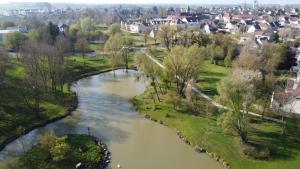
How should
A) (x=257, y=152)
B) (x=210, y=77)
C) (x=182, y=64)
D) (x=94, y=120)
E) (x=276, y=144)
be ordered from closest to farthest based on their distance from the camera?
(x=257, y=152), (x=276, y=144), (x=94, y=120), (x=182, y=64), (x=210, y=77)

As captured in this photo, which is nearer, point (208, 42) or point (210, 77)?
point (210, 77)

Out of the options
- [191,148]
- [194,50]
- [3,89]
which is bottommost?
[191,148]

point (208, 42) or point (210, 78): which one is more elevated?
point (208, 42)

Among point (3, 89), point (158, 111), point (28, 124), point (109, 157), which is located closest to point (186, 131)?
point (158, 111)

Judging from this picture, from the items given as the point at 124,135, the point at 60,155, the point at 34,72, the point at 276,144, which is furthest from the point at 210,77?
the point at 60,155

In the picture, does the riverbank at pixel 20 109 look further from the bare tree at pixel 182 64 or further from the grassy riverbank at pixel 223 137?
the bare tree at pixel 182 64

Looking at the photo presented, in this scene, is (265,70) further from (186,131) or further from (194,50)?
(186,131)

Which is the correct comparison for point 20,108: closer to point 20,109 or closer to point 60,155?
point 20,109
